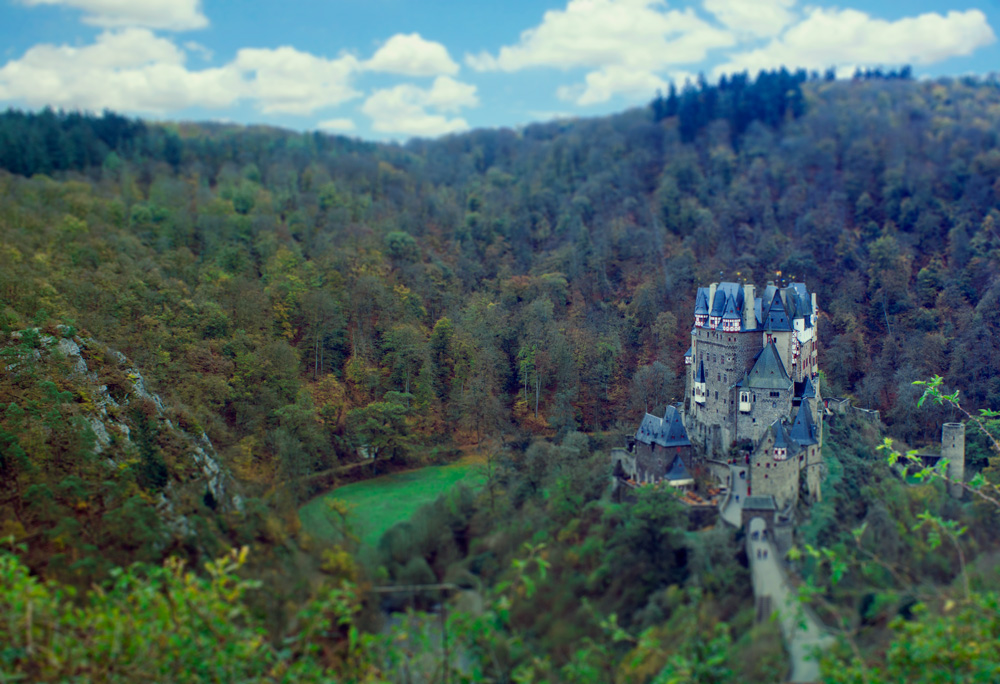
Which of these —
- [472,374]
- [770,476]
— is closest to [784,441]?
[770,476]

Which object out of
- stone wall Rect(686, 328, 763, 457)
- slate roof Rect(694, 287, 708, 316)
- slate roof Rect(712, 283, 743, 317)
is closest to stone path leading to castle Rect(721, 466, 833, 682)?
stone wall Rect(686, 328, 763, 457)

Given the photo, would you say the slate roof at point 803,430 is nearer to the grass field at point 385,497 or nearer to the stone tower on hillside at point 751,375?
the stone tower on hillside at point 751,375

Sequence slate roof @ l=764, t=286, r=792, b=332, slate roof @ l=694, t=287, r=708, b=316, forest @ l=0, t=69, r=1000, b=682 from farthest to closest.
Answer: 1. slate roof @ l=694, t=287, r=708, b=316
2. slate roof @ l=764, t=286, r=792, b=332
3. forest @ l=0, t=69, r=1000, b=682

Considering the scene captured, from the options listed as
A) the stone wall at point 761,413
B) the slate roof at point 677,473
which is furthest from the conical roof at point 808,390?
the slate roof at point 677,473

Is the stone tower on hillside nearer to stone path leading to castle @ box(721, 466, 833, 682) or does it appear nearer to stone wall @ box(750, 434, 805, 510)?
stone wall @ box(750, 434, 805, 510)

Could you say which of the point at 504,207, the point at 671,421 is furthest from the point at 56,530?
the point at 504,207

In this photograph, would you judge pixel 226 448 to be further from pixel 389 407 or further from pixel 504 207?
pixel 504 207

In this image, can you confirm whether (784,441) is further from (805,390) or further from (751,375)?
(805,390)
